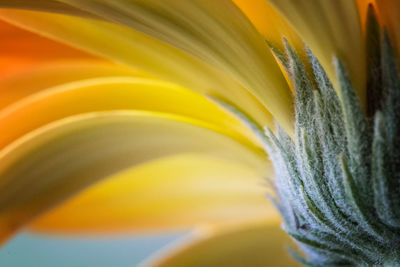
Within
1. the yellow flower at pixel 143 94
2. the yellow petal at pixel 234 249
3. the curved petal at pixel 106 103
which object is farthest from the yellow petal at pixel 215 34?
the yellow petal at pixel 234 249

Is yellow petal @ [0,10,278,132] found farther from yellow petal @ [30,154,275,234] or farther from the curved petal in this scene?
yellow petal @ [30,154,275,234]

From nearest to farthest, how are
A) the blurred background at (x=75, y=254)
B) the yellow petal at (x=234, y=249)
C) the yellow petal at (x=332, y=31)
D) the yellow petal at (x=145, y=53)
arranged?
the yellow petal at (x=332, y=31), the yellow petal at (x=145, y=53), the yellow petal at (x=234, y=249), the blurred background at (x=75, y=254)

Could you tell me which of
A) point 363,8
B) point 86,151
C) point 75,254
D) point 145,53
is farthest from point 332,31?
point 75,254

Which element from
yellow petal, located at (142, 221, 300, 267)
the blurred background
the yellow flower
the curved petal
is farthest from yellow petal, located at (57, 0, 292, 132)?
the blurred background

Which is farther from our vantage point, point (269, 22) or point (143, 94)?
point (143, 94)

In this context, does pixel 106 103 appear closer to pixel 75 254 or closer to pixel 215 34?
pixel 215 34

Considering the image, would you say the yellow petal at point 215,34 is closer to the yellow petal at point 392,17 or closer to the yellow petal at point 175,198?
the yellow petal at point 392,17

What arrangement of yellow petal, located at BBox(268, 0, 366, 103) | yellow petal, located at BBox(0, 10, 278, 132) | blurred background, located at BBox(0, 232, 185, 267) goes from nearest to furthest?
yellow petal, located at BBox(268, 0, 366, 103)
yellow petal, located at BBox(0, 10, 278, 132)
blurred background, located at BBox(0, 232, 185, 267)
